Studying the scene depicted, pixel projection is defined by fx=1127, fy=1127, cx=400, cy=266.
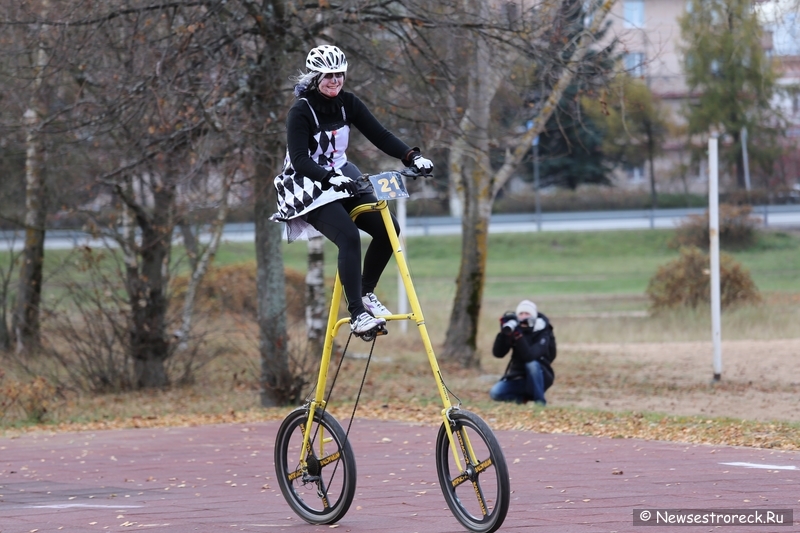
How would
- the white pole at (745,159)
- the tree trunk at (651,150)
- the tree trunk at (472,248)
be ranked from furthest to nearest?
the tree trunk at (651,150) < the white pole at (745,159) < the tree trunk at (472,248)

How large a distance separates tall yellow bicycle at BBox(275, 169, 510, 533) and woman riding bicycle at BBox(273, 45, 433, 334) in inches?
4.4

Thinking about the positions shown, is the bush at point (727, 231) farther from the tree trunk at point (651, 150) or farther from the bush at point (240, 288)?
the bush at point (240, 288)

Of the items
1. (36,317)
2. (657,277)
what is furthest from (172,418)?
(657,277)

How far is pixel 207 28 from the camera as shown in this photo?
1138cm

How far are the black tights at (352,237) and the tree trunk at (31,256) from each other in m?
9.56

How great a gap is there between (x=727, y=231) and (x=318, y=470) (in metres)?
37.9

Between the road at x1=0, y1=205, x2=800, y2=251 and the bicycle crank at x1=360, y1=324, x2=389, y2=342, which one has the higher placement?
the bicycle crank at x1=360, y1=324, x2=389, y2=342

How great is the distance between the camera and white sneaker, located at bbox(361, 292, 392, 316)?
18.1 feet

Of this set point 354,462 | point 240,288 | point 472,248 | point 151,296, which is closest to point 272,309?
point 151,296

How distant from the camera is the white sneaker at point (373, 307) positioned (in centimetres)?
551

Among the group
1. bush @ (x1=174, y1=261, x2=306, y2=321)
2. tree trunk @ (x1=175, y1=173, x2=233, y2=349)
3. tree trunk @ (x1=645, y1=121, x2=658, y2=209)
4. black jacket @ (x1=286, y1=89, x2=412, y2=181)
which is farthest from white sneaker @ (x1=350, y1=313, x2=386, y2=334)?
tree trunk @ (x1=645, y1=121, x2=658, y2=209)

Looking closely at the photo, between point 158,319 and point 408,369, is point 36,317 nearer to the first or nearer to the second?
point 158,319

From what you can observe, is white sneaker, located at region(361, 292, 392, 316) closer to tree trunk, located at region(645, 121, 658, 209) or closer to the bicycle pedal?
the bicycle pedal

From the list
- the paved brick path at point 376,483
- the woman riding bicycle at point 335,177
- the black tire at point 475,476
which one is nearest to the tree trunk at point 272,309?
the paved brick path at point 376,483
